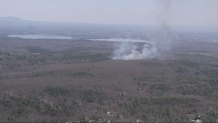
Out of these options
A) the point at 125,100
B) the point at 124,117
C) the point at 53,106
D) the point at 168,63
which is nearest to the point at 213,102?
the point at 125,100

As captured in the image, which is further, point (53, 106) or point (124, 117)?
point (53, 106)

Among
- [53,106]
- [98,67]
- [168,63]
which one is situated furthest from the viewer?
[168,63]

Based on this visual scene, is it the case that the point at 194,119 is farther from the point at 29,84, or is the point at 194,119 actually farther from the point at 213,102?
the point at 29,84

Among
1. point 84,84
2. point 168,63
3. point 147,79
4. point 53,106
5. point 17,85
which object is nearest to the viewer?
point 53,106

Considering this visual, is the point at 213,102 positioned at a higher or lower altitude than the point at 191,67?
lower

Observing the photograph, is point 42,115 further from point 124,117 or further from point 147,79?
point 147,79

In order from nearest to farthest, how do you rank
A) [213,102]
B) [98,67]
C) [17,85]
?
[213,102] < [17,85] < [98,67]

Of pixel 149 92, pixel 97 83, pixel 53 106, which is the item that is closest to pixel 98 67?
pixel 97 83

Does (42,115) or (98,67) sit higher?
(98,67)

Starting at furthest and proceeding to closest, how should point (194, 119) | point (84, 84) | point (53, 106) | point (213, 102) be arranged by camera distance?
point (84, 84), point (213, 102), point (53, 106), point (194, 119)
